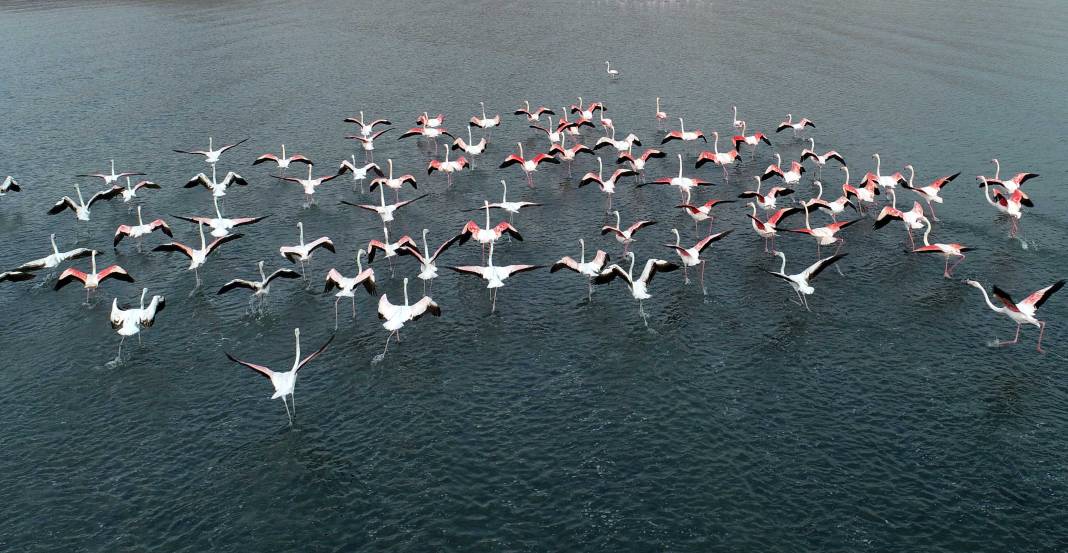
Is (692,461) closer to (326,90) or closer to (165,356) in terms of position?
(165,356)

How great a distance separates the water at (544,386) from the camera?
37.5m

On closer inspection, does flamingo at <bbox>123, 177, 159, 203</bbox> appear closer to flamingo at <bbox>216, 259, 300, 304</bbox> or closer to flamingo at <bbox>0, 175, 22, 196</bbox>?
flamingo at <bbox>0, 175, 22, 196</bbox>

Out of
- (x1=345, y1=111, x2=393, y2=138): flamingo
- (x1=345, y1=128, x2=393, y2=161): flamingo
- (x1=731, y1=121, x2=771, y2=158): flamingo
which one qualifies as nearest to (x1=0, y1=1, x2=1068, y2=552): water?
(x1=345, y1=128, x2=393, y2=161): flamingo

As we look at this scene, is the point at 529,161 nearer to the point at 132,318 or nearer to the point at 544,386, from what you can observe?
the point at 544,386

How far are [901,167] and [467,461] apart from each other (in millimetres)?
60613

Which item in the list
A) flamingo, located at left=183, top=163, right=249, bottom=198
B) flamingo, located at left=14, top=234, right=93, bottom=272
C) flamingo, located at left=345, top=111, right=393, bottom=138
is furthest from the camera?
flamingo, located at left=345, top=111, right=393, bottom=138

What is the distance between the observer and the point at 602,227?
6931 cm

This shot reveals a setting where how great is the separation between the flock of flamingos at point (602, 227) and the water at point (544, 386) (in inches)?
58.5

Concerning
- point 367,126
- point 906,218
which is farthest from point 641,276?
point 367,126

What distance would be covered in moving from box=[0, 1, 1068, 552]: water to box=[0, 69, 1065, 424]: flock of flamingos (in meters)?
1.49

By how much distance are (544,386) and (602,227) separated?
2513 centimetres

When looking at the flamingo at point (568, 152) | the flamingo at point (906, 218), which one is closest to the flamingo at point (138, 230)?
the flamingo at point (568, 152)

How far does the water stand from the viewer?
37500 mm

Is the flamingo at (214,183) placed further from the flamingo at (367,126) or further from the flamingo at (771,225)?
the flamingo at (771,225)
